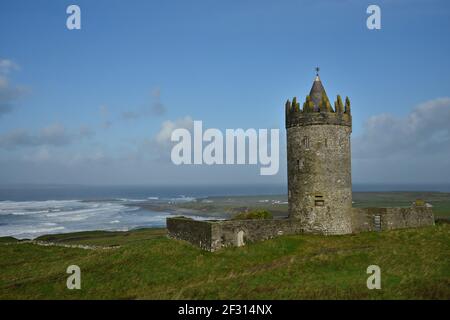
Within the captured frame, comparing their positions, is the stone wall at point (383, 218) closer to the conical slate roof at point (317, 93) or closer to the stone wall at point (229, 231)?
the stone wall at point (229, 231)

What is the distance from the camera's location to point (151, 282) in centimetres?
1903

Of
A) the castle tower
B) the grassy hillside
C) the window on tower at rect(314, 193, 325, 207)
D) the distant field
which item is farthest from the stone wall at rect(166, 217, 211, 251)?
the distant field

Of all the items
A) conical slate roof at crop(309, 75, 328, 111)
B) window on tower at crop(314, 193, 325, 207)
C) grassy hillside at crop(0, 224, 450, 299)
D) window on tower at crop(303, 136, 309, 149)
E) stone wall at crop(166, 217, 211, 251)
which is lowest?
grassy hillside at crop(0, 224, 450, 299)

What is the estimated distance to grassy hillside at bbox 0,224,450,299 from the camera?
1534 centimetres

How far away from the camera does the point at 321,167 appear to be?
2603 cm

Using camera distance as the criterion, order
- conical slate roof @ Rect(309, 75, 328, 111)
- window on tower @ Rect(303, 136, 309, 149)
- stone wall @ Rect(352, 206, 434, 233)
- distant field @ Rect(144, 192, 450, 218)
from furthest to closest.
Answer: distant field @ Rect(144, 192, 450, 218)
stone wall @ Rect(352, 206, 434, 233)
conical slate roof @ Rect(309, 75, 328, 111)
window on tower @ Rect(303, 136, 309, 149)

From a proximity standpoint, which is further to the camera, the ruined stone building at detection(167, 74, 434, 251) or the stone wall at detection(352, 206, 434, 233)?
the stone wall at detection(352, 206, 434, 233)

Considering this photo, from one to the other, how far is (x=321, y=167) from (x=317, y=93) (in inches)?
202

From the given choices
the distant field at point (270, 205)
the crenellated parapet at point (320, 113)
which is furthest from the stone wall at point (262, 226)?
the distant field at point (270, 205)

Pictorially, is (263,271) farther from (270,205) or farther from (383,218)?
(270,205)

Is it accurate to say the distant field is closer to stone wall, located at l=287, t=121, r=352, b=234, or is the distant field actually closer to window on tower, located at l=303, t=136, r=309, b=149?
stone wall, located at l=287, t=121, r=352, b=234

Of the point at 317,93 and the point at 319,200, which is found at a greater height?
the point at 317,93

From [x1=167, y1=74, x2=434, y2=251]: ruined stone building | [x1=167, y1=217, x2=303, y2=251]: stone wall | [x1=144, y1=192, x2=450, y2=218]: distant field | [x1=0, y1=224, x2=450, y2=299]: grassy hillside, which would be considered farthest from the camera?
[x1=144, y1=192, x2=450, y2=218]: distant field

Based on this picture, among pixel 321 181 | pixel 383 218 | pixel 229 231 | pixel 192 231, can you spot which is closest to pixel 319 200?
pixel 321 181
